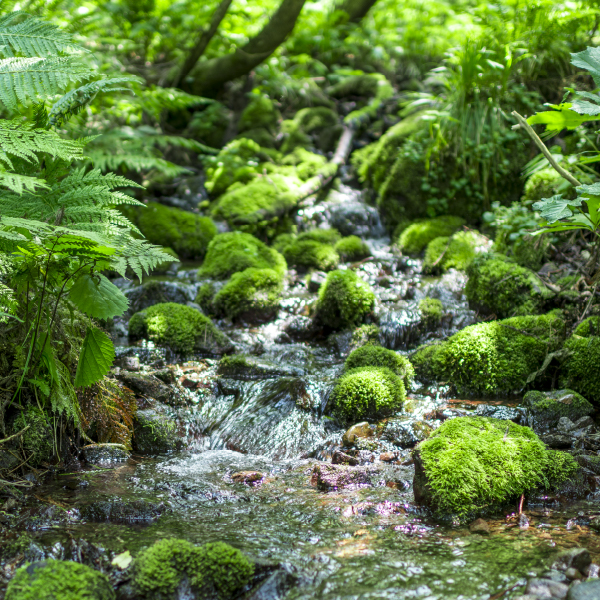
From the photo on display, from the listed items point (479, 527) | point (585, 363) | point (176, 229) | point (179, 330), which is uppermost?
point (585, 363)

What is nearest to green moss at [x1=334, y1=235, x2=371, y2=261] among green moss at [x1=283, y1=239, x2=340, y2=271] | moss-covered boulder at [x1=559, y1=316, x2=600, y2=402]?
green moss at [x1=283, y1=239, x2=340, y2=271]

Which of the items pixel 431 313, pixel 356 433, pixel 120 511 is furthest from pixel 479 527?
pixel 431 313

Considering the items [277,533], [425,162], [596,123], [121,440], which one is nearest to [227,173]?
[425,162]

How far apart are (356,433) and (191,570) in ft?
6.48

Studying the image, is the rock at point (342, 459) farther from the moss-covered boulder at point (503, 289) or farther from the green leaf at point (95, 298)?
the moss-covered boulder at point (503, 289)

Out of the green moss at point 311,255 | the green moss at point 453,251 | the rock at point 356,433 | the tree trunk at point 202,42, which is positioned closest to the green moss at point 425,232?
the green moss at point 453,251

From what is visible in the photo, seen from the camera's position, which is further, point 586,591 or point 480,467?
point 480,467

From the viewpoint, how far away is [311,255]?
757 cm

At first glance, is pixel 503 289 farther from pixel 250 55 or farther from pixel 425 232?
pixel 250 55

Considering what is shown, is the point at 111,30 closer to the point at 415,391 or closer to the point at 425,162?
the point at 425,162

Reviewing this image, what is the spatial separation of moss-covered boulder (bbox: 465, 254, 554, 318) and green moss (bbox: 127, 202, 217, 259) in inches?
171

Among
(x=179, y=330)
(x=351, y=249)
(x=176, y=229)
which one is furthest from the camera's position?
(x=176, y=229)

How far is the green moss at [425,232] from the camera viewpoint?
7.79m

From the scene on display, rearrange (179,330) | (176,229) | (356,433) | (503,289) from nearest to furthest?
1. (356,433)
2. (179,330)
3. (503,289)
4. (176,229)
